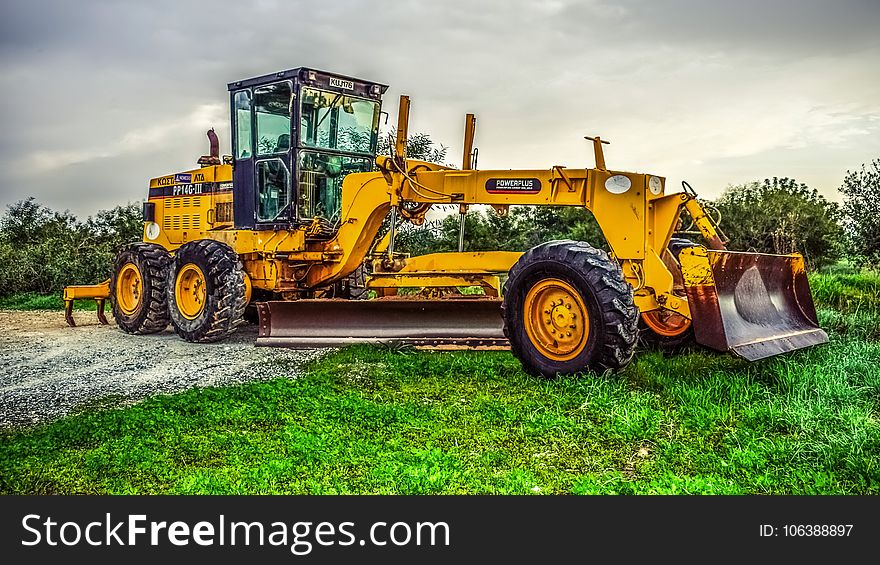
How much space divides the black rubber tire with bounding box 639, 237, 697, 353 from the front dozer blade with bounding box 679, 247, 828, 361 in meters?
0.58

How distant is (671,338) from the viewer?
674cm

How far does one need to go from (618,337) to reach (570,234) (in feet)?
32.2

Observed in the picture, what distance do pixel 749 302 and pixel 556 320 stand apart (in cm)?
156

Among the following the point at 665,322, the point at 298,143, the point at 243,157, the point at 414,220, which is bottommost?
the point at 665,322

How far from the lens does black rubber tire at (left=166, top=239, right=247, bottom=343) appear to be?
827 centimetres

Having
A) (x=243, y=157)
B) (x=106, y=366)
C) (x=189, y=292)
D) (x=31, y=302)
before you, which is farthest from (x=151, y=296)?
(x=31, y=302)

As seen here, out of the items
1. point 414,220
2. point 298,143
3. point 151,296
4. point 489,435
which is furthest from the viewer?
point 151,296

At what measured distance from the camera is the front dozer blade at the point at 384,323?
7.15m

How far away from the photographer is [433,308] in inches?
288

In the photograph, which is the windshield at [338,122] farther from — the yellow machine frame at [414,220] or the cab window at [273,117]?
the yellow machine frame at [414,220]

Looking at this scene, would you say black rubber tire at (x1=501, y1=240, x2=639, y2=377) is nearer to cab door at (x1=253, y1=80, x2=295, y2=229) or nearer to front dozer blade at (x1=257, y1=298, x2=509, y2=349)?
front dozer blade at (x1=257, y1=298, x2=509, y2=349)

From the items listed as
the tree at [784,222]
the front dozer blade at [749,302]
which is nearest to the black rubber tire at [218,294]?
the front dozer blade at [749,302]

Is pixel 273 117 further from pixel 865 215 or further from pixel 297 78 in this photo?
pixel 865 215

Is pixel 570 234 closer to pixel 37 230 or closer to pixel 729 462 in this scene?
pixel 37 230
